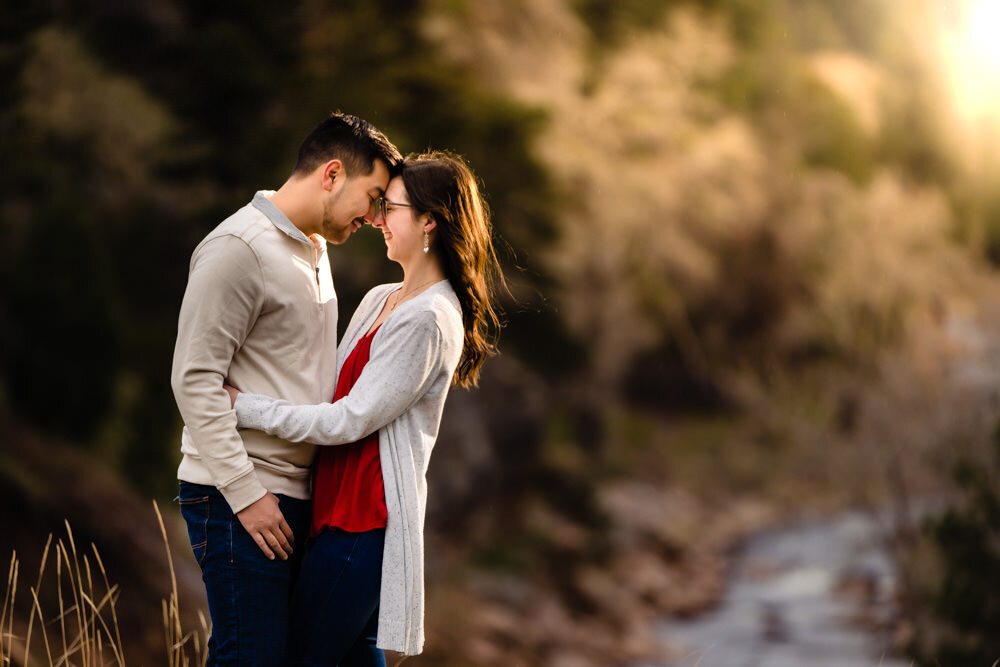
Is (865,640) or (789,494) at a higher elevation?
(789,494)

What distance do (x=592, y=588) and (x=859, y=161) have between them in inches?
382

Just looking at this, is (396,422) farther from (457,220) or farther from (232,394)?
(457,220)

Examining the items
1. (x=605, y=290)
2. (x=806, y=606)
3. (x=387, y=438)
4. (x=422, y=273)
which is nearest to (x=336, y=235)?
(x=422, y=273)

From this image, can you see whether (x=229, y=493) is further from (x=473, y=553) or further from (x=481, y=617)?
(x=473, y=553)

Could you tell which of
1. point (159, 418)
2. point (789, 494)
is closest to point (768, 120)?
point (789, 494)

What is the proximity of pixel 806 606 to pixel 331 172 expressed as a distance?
9.24m

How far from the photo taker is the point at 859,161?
1658cm

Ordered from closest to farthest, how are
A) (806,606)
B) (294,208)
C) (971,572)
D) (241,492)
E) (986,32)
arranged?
(241,492) < (294,208) < (971,572) < (806,606) < (986,32)

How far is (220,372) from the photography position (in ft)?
5.29

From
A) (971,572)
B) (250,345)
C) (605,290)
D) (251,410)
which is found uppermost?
(605,290)

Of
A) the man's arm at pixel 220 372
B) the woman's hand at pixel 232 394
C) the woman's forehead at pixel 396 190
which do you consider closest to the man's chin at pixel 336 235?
the woman's forehead at pixel 396 190

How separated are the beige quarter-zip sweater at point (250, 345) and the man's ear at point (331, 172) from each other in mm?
106

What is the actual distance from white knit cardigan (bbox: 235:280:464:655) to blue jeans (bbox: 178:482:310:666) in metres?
0.16

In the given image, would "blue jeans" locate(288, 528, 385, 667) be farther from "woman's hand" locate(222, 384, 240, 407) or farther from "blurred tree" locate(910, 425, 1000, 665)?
"blurred tree" locate(910, 425, 1000, 665)
